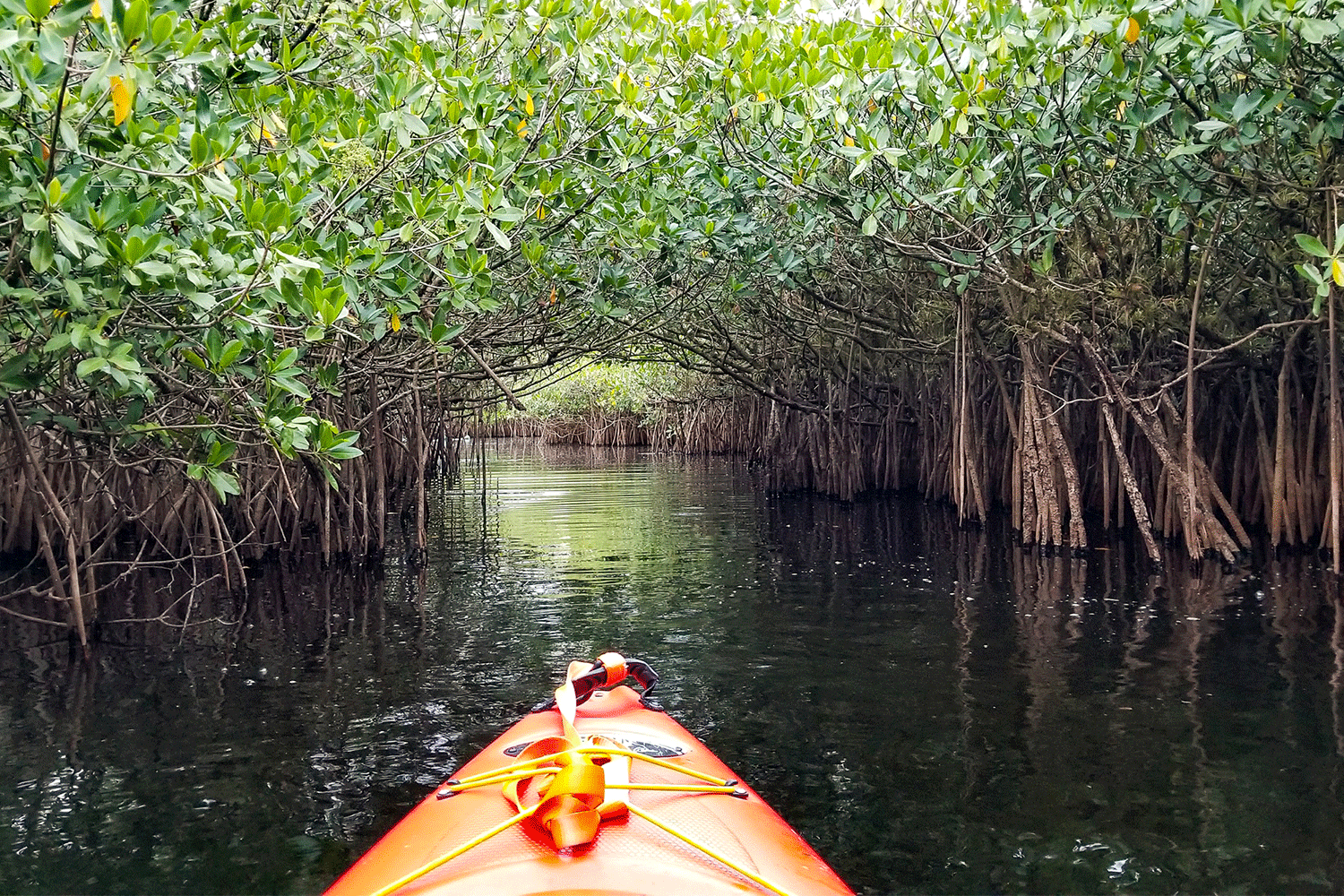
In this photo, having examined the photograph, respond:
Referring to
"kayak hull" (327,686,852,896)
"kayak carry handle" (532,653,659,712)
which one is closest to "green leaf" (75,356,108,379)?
"kayak hull" (327,686,852,896)

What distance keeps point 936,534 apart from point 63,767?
8.61 metres

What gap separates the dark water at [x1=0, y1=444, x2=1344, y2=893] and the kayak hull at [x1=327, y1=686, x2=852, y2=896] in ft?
2.78

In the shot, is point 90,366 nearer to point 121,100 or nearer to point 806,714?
point 121,100

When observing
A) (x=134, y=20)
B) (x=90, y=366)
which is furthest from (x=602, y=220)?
(x=134, y=20)

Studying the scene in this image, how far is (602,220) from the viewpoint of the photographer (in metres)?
7.63

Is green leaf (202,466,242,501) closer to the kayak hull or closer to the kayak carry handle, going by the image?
the kayak carry handle

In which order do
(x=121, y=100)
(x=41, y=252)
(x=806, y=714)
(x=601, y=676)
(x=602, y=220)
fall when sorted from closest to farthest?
(x=121, y=100), (x=41, y=252), (x=601, y=676), (x=806, y=714), (x=602, y=220)

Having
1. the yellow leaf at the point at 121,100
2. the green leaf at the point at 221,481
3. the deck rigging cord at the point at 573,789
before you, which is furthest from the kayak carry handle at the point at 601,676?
the yellow leaf at the point at 121,100

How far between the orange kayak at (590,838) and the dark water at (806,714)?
0.84m

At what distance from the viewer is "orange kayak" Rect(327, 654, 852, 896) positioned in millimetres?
2104

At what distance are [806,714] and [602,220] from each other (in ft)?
13.4

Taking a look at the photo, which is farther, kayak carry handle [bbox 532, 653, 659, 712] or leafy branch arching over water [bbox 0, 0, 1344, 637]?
kayak carry handle [bbox 532, 653, 659, 712]

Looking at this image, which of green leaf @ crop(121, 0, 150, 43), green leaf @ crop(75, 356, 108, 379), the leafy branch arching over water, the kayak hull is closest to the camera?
the kayak hull

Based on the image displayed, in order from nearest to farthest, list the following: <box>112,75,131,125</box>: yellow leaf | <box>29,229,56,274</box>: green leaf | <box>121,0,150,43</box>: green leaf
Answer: <box>121,0,150,43</box>: green leaf
<box>112,75,131,125</box>: yellow leaf
<box>29,229,56,274</box>: green leaf
